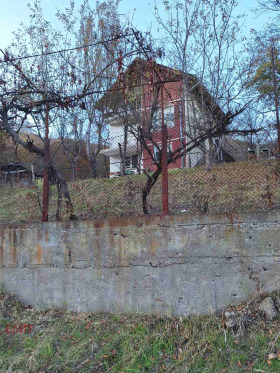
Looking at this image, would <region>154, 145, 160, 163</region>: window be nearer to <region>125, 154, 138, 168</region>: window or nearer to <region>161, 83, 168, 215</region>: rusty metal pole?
<region>161, 83, 168, 215</region>: rusty metal pole

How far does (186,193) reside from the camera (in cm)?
477

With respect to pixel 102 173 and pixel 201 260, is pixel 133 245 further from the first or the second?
pixel 102 173

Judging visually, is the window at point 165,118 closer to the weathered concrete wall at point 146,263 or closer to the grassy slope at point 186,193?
the grassy slope at point 186,193

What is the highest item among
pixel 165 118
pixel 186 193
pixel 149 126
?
pixel 165 118

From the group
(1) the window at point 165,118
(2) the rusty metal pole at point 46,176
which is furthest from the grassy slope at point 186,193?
(1) the window at point 165,118

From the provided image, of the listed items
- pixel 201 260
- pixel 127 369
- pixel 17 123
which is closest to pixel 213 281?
pixel 201 260

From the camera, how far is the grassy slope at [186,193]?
14.5ft

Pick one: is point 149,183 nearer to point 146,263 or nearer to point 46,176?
point 146,263

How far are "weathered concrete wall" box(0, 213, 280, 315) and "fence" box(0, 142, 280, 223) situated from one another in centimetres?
44

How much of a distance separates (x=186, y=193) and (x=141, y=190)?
2.39ft

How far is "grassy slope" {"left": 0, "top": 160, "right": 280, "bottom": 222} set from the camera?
14.5ft

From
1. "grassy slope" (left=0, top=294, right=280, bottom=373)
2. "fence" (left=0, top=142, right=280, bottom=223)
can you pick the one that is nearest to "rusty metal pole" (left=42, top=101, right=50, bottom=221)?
"fence" (left=0, top=142, right=280, bottom=223)

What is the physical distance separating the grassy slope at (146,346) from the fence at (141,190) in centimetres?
152

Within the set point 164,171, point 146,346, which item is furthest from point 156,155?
point 146,346
